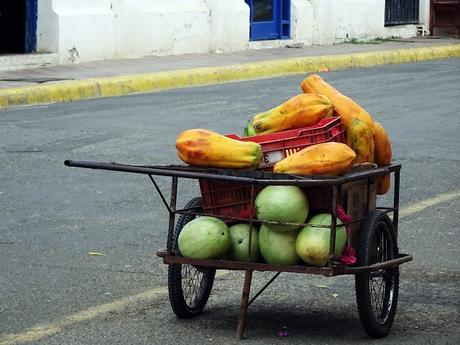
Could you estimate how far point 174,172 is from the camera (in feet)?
17.2

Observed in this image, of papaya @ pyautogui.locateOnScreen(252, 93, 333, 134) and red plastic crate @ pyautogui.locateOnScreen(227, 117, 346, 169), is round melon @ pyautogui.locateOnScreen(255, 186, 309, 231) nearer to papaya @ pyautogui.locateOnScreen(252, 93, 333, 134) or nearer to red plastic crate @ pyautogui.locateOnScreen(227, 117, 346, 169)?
red plastic crate @ pyautogui.locateOnScreen(227, 117, 346, 169)

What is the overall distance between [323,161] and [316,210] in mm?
222

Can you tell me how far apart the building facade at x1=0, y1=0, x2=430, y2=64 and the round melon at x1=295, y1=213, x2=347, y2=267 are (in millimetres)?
13256

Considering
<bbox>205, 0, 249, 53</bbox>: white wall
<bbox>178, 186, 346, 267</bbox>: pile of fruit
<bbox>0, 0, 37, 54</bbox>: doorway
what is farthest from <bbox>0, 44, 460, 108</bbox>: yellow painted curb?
<bbox>178, 186, 346, 267</bbox>: pile of fruit

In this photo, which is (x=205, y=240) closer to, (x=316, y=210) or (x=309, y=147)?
(x=316, y=210)

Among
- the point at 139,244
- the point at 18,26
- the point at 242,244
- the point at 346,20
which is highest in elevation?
the point at 346,20

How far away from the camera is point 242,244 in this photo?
5.34m

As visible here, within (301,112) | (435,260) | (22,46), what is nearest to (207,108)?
(22,46)

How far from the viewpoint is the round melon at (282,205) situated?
204 inches

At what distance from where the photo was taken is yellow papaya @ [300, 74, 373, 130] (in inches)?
224

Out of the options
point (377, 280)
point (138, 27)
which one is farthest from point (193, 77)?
point (377, 280)

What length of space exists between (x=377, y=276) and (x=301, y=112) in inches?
30.3

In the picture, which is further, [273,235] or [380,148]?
[380,148]

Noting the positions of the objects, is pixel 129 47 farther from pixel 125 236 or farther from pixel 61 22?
pixel 125 236
